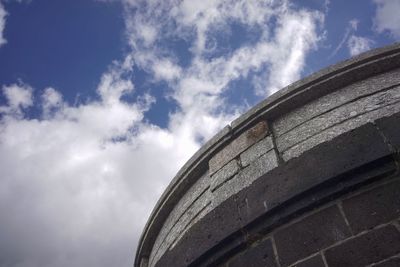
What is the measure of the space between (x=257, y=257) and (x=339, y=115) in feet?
4.82

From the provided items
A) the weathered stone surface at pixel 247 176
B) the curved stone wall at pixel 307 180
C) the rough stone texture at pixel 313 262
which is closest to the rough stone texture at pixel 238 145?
the curved stone wall at pixel 307 180

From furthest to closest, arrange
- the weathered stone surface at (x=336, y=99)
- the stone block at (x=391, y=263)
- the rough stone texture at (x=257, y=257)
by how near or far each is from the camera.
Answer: the weathered stone surface at (x=336, y=99) < the rough stone texture at (x=257, y=257) < the stone block at (x=391, y=263)

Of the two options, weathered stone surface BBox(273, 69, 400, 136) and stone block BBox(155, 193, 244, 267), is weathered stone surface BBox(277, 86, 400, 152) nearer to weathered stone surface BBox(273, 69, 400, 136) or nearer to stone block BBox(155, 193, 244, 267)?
weathered stone surface BBox(273, 69, 400, 136)

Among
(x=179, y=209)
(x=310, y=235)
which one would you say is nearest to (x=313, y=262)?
(x=310, y=235)

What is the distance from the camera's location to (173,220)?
4070 millimetres

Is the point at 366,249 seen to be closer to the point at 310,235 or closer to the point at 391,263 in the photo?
the point at 391,263

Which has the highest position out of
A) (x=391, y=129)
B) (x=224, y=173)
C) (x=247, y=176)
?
(x=224, y=173)

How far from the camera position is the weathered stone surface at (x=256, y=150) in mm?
3256

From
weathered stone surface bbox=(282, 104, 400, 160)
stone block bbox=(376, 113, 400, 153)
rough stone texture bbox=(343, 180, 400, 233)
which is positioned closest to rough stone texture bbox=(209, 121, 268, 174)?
weathered stone surface bbox=(282, 104, 400, 160)

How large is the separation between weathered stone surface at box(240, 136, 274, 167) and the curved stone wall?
0.01m

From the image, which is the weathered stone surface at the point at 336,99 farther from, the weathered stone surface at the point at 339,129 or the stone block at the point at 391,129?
the stone block at the point at 391,129

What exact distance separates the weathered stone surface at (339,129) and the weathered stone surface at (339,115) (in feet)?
0.13

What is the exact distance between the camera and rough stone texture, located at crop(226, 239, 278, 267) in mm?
Answer: 2352

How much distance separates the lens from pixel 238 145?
141 inches
